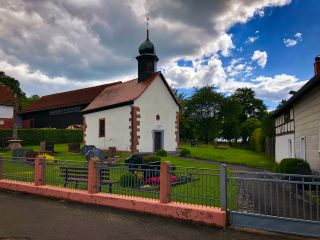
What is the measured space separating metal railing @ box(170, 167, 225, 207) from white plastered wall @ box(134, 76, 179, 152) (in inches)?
720

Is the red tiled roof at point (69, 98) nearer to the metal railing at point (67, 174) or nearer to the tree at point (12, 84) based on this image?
the tree at point (12, 84)

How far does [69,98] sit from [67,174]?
38.2 m

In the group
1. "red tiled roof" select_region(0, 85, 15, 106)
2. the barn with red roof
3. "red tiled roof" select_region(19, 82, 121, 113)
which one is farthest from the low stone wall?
"red tiled roof" select_region(0, 85, 15, 106)

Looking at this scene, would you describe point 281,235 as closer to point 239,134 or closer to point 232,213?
point 232,213

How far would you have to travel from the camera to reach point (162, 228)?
7582mm

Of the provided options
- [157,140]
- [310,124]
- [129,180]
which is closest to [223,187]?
[129,180]

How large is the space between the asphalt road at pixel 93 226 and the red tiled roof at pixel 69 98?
34062 millimetres

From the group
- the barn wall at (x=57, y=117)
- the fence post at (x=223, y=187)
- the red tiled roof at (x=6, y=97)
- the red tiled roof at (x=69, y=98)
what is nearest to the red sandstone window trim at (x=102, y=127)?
the red tiled roof at (x=69, y=98)

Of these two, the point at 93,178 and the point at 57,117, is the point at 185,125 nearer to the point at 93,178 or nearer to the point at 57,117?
the point at 57,117

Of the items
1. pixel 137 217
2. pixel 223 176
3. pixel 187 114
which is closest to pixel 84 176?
pixel 137 217

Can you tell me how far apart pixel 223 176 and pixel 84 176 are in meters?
4.91

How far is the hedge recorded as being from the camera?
36.3 meters

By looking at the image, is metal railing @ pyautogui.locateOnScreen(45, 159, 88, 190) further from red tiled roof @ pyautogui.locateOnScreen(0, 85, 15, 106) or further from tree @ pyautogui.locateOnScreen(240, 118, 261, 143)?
tree @ pyautogui.locateOnScreen(240, 118, 261, 143)

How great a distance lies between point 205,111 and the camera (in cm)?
Answer: 6694
